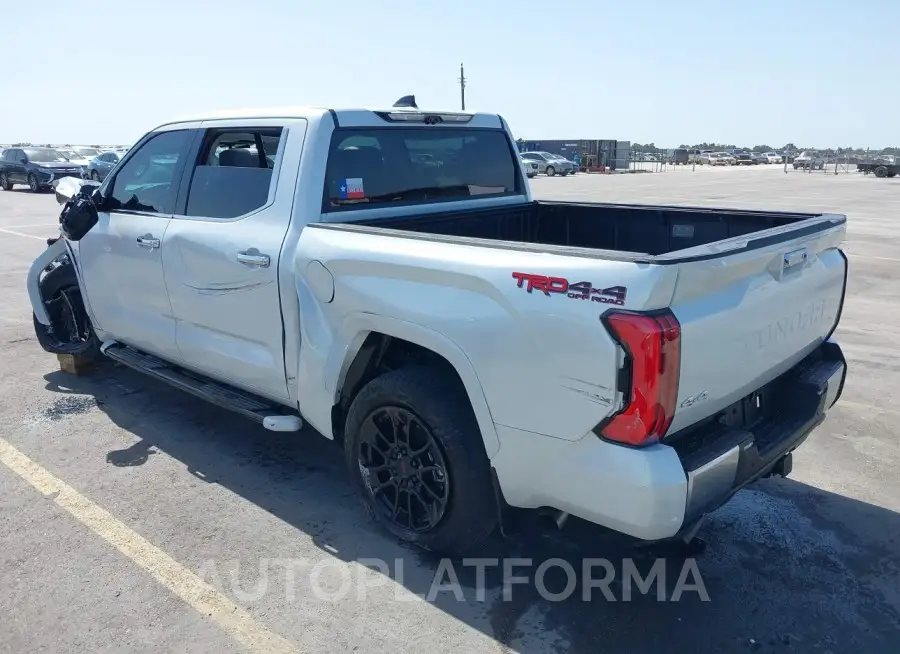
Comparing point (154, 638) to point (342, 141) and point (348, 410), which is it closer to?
point (348, 410)

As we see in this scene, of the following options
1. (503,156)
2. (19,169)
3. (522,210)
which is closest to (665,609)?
(522,210)

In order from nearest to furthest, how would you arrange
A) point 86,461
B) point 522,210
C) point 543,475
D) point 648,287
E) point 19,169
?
point 648,287, point 543,475, point 86,461, point 522,210, point 19,169

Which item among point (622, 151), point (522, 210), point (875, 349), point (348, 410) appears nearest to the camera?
point (348, 410)

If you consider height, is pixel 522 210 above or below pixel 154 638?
above

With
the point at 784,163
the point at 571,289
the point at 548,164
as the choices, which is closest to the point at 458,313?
the point at 571,289

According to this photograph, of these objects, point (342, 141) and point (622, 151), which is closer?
point (342, 141)

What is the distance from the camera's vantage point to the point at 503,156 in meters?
4.90

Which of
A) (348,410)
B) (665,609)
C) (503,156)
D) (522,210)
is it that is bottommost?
(665,609)

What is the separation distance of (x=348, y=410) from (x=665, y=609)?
1.67 metres

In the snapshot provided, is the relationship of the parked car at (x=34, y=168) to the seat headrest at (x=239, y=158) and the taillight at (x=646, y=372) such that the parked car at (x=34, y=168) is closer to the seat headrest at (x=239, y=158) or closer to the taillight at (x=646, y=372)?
the seat headrest at (x=239, y=158)

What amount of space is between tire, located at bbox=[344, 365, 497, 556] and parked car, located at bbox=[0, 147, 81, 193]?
92.2 feet

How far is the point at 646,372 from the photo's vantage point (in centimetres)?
233

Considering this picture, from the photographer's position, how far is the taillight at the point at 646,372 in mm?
2314

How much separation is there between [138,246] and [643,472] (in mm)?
3506
